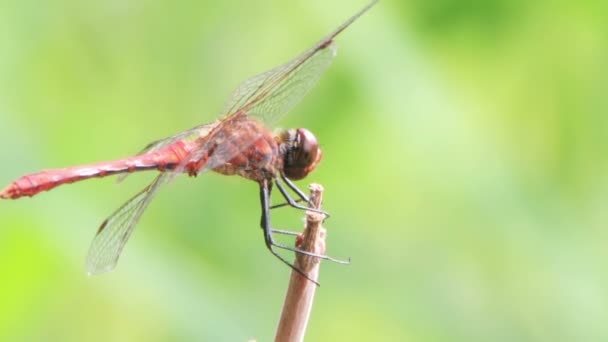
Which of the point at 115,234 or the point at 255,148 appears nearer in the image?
the point at 115,234

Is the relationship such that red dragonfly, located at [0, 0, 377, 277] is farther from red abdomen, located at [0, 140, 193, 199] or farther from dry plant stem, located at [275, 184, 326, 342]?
dry plant stem, located at [275, 184, 326, 342]

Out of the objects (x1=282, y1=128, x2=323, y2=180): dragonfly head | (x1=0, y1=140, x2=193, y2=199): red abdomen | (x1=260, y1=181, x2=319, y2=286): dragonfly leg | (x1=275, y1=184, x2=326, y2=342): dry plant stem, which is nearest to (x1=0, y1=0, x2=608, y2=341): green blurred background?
(x1=0, y1=140, x2=193, y2=199): red abdomen

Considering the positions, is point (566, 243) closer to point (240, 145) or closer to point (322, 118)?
point (322, 118)

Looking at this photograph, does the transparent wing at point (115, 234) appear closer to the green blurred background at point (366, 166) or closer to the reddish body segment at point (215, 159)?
the reddish body segment at point (215, 159)

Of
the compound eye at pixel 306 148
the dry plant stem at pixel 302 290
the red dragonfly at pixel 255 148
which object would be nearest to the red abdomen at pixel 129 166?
the red dragonfly at pixel 255 148

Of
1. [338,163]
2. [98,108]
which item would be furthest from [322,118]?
[98,108]

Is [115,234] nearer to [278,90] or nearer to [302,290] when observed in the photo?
[278,90]

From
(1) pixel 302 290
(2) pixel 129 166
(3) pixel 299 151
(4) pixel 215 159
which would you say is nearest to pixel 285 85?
(3) pixel 299 151
